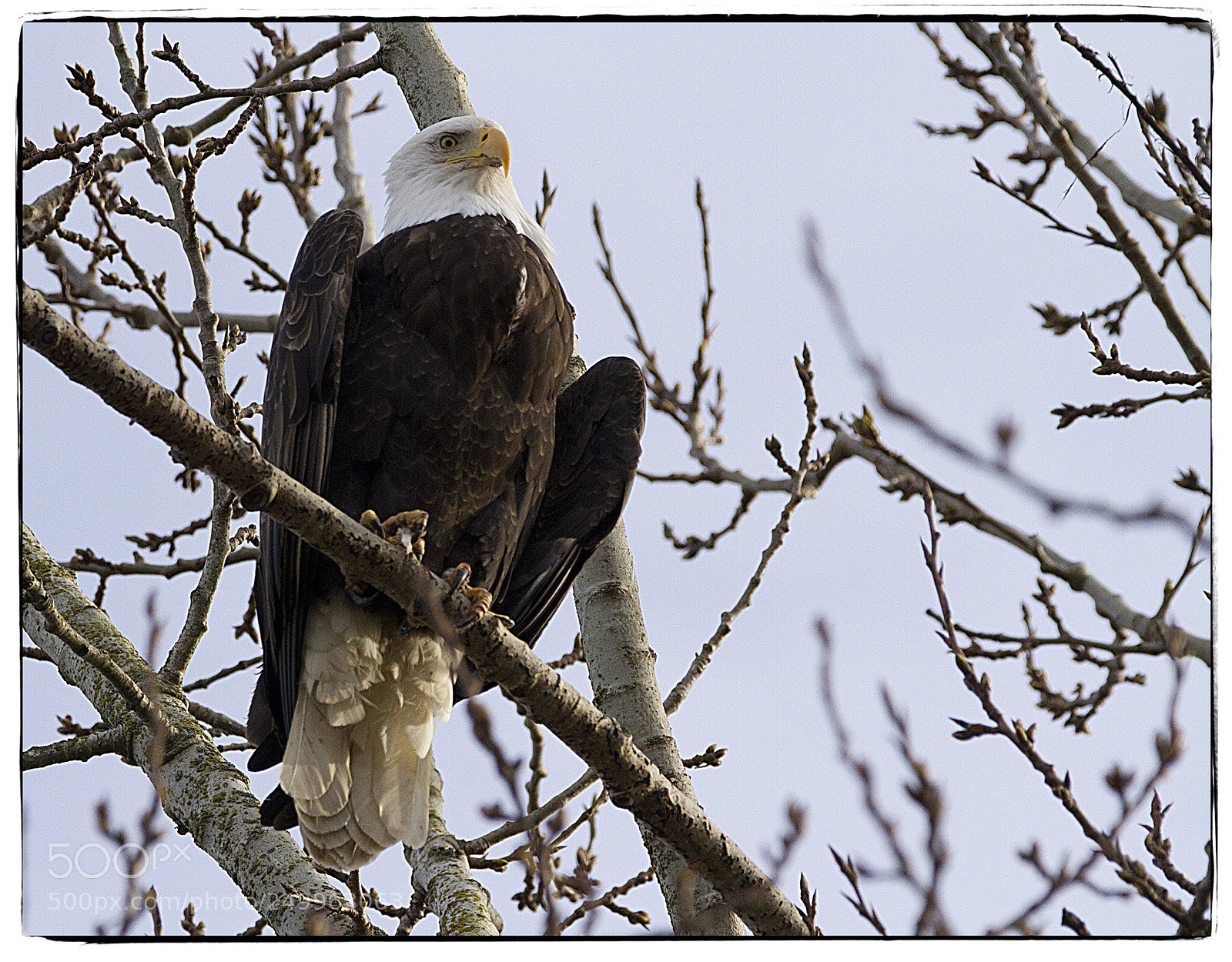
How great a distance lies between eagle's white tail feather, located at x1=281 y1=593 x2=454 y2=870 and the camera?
246cm

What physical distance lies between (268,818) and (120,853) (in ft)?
1.49

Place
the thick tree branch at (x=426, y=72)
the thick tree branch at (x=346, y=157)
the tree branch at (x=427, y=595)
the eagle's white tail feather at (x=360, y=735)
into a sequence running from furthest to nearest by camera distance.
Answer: the thick tree branch at (x=346, y=157) → the thick tree branch at (x=426, y=72) → the eagle's white tail feather at (x=360, y=735) → the tree branch at (x=427, y=595)

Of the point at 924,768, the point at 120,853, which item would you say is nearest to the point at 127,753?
the point at 120,853

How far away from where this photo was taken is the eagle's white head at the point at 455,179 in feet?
9.14

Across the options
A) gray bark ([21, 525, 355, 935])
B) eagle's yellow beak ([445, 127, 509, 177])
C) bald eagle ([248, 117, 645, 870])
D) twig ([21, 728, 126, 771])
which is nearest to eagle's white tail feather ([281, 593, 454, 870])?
bald eagle ([248, 117, 645, 870])

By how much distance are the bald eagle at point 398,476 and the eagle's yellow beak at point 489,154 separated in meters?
0.24

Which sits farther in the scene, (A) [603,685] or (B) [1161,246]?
(A) [603,685]

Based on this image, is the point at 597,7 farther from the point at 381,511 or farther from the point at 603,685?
the point at 603,685

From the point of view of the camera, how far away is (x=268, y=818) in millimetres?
2371

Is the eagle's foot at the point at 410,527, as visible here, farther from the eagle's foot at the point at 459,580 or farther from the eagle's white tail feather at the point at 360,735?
the eagle's white tail feather at the point at 360,735

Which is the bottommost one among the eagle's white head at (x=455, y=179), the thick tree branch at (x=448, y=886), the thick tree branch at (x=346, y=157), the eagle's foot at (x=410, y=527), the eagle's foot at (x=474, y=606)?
the thick tree branch at (x=448, y=886)

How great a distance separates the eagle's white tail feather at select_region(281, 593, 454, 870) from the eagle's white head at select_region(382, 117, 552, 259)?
918 mm

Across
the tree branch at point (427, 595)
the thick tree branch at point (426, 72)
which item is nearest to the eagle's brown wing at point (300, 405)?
the tree branch at point (427, 595)

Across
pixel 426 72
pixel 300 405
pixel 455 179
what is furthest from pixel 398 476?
pixel 426 72
